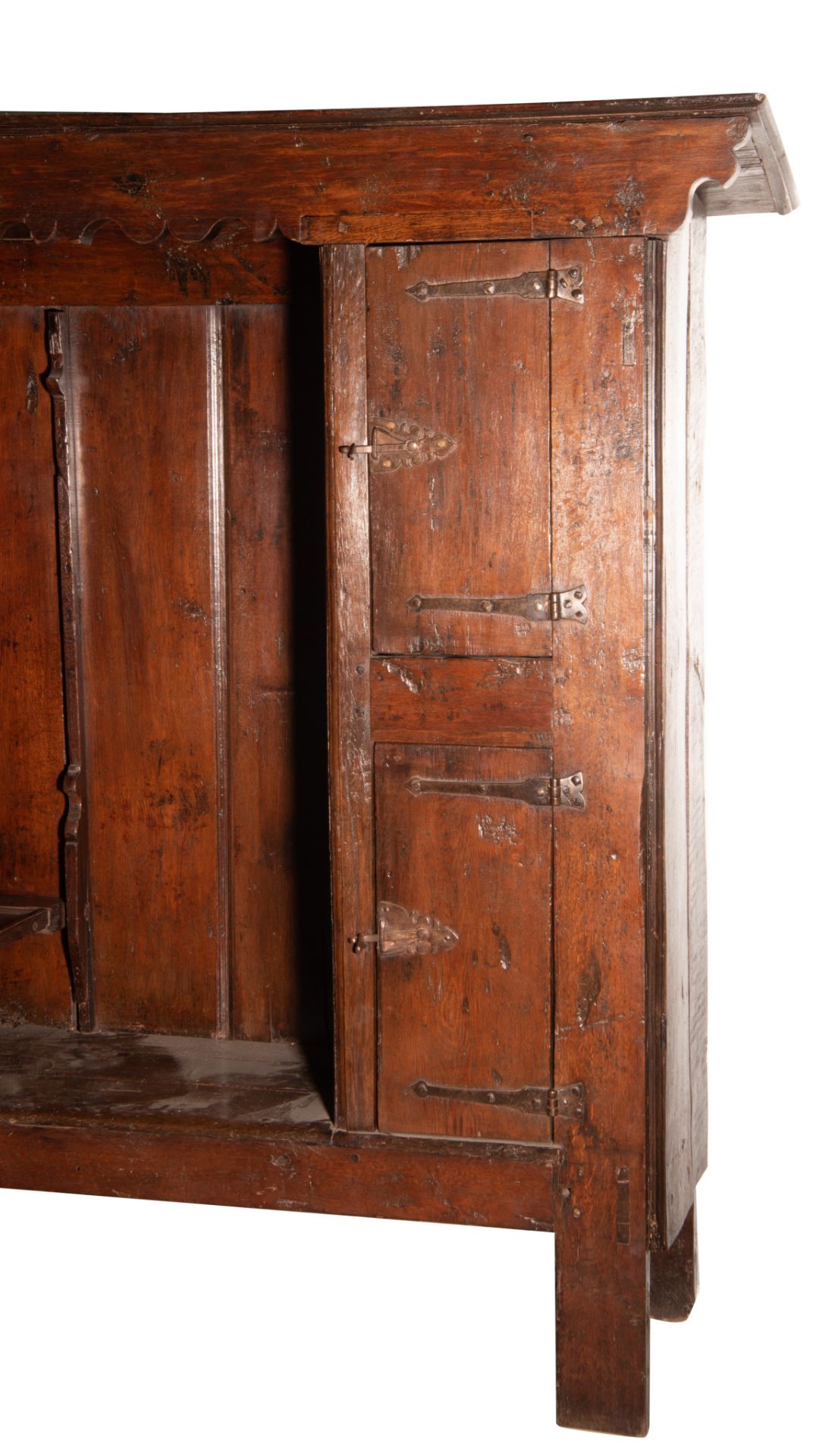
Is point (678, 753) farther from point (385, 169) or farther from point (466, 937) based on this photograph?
point (385, 169)

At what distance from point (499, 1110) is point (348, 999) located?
403 millimetres

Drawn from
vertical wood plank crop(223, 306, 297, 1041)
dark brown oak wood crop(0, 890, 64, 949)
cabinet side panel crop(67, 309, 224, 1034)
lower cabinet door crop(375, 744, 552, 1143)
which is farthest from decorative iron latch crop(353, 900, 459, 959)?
dark brown oak wood crop(0, 890, 64, 949)

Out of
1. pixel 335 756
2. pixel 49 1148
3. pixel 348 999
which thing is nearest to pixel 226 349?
pixel 335 756

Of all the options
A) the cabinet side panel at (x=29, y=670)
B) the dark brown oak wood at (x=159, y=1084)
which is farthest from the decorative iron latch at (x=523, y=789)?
the cabinet side panel at (x=29, y=670)

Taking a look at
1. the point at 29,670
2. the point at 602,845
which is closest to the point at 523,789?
the point at 602,845

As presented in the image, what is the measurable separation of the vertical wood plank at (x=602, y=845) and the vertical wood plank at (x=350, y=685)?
16.0 inches

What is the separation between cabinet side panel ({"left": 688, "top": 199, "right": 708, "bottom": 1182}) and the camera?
435cm

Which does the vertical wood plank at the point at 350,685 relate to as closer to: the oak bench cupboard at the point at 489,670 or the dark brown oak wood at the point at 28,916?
the oak bench cupboard at the point at 489,670

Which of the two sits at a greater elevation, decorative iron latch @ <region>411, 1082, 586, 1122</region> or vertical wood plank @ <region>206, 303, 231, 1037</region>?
vertical wood plank @ <region>206, 303, 231, 1037</region>

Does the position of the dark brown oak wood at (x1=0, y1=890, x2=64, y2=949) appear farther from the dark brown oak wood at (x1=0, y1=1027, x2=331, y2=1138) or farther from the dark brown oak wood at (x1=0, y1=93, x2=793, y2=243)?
the dark brown oak wood at (x1=0, y1=93, x2=793, y2=243)

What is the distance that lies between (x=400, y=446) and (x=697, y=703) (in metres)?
1.03

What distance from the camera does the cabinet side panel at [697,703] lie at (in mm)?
4352

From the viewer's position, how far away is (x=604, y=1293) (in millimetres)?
3971

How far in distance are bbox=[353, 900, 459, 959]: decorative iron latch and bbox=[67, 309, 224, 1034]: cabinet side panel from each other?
0.95 m
